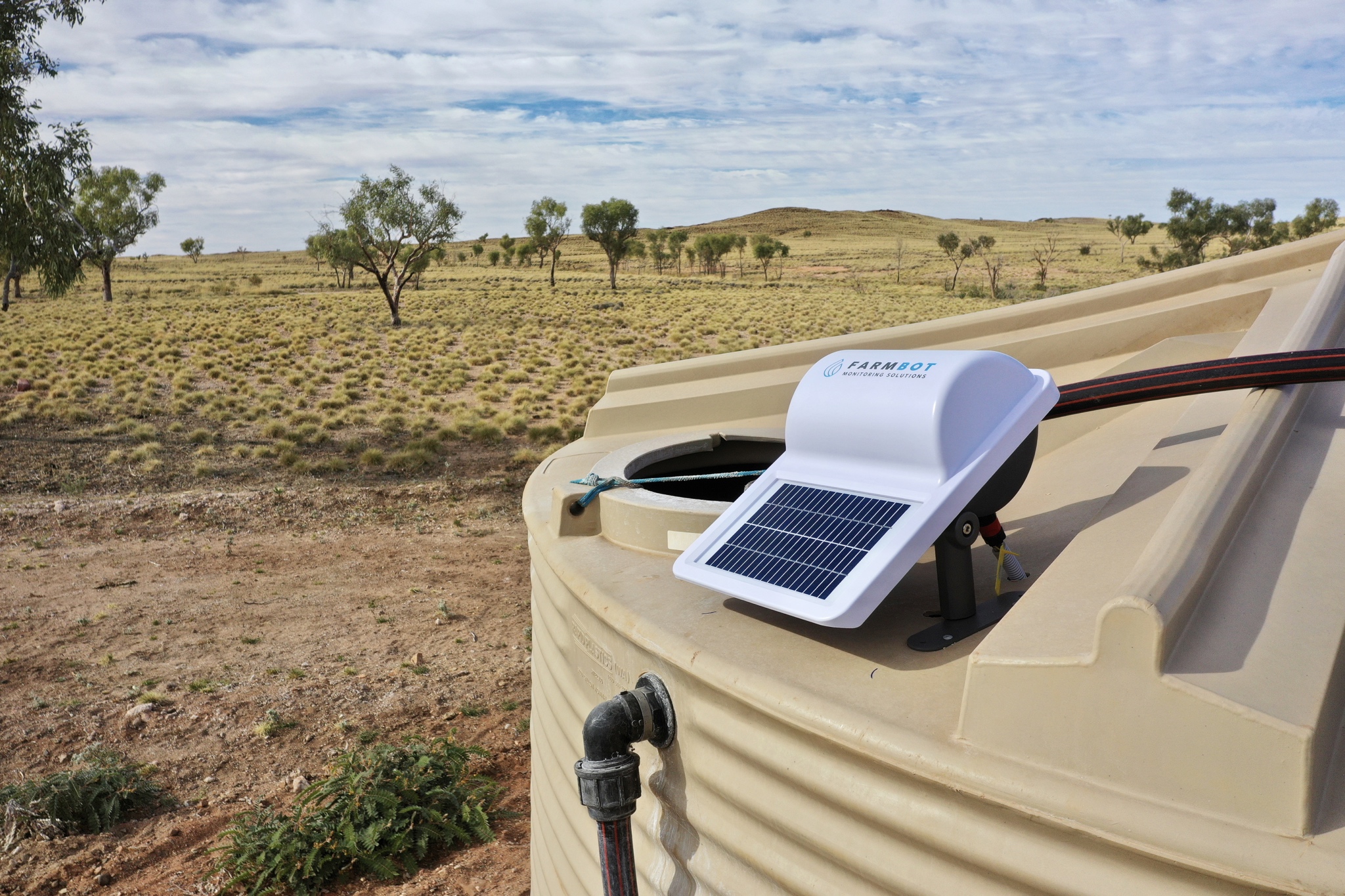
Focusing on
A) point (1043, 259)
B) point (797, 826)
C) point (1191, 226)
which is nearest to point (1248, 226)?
point (1191, 226)

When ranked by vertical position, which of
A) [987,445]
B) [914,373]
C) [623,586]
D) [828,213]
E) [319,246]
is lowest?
[623,586]

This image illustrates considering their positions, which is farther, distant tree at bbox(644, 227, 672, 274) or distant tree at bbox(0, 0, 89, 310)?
distant tree at bbox(644, 227, 672, 274)

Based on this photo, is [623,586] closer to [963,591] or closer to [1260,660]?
[963,591]

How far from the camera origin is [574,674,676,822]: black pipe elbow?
7.30ft

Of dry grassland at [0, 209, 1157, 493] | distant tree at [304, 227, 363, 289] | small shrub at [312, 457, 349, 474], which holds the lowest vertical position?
small shrub at [312, 457, 349, 474]

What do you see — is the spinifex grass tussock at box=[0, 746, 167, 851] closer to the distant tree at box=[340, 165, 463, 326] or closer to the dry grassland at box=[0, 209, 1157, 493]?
the dry grassland at box=[0, 209, 1157, 493]

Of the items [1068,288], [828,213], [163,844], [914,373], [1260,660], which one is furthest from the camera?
[828,213]

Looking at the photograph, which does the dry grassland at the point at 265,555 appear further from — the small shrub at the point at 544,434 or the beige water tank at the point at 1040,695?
the beige water tank at the point at 1040,695

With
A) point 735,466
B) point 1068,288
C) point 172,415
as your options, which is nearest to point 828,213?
point 1068,288

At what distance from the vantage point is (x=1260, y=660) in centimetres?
151

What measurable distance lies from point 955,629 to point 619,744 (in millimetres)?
805

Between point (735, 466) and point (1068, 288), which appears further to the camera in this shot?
point (1068, 288)

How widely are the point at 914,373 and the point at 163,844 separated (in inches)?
218

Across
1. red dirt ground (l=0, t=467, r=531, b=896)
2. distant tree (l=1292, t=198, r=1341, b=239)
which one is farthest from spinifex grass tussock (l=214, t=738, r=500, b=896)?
distant tree (l=1292, t=198, r=1341, b=239)
